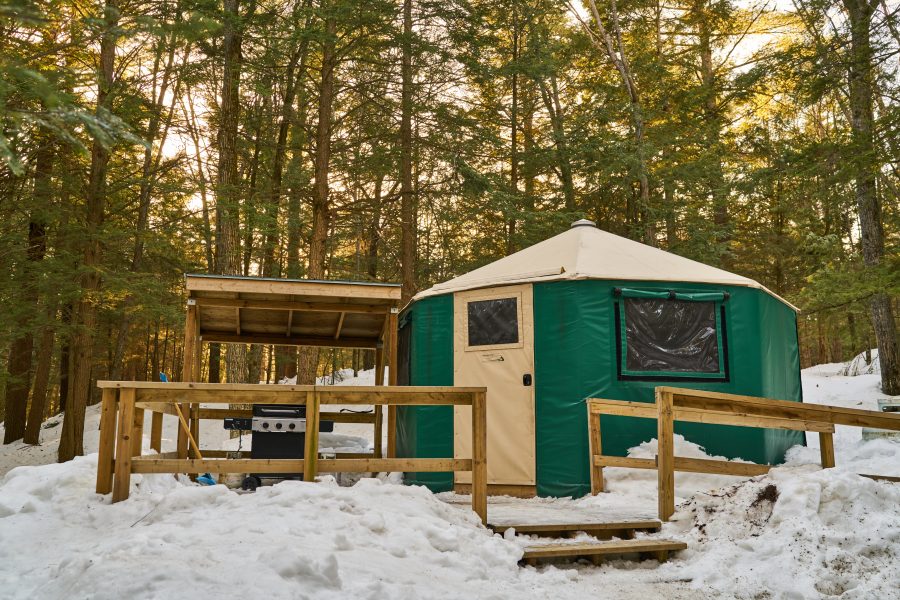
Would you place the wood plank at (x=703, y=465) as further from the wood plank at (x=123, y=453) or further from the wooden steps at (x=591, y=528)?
the wood plank at (x=123, y=453)

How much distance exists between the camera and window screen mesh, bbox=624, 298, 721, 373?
6910 millimetres

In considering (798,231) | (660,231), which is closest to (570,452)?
(660,231)

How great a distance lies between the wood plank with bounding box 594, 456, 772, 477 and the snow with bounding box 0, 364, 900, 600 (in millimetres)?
187

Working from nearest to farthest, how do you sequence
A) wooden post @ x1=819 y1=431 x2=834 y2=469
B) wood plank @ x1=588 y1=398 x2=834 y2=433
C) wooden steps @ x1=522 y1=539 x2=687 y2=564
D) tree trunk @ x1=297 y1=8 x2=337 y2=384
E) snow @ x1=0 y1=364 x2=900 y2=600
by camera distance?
1. snow @ x1=0 y1=364 x2=900 y2=600
2. wooden steps @ x1=522 y1=539 x2=687 y2=564
3. wood plank @ x1=588 y1=398 x2=834 y2=433
4. wooden post @ x1=819 y1=431 x2=834 y2=469
5. tree trunk @ x1=297 y1=8 x2=337 y2=384

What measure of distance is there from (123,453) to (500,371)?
398cm

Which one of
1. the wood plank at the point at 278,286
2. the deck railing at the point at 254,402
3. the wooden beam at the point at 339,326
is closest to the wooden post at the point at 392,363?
the wood plank at the point at 278,286

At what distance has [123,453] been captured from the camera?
3.89 metres

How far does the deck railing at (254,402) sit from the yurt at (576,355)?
252 cm

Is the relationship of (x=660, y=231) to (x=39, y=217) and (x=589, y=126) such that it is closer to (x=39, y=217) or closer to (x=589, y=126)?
(x=589, y=126)

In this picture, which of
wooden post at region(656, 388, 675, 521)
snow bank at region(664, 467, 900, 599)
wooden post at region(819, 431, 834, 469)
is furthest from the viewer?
wooden post at region(819, 431, 834, 469)

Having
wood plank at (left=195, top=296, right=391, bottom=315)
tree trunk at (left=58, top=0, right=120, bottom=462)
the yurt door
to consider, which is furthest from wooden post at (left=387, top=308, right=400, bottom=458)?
tree trunk at (left=58, top=0, right=120, bottom=462)

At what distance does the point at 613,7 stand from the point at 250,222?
8946 millimetres

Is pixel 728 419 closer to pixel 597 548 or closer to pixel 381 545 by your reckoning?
pixel 597 548

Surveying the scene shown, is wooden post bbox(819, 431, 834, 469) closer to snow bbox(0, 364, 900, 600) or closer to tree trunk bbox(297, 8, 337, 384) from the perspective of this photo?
snow bbox(0, 364, 900, 600)
